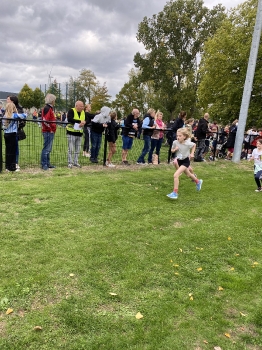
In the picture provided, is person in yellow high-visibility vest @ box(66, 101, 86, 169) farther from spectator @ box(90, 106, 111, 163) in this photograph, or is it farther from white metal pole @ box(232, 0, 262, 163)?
white metal pole @ box(232, 0, 262, 163)

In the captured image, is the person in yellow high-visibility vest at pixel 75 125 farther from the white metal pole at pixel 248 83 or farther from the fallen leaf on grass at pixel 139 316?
the white metal pole at pixel 248 83

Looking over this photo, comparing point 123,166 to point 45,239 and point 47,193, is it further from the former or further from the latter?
point 45,239

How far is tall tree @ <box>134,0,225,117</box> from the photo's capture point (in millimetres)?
34844

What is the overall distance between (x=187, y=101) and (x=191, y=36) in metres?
7.65

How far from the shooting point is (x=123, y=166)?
31.3ft

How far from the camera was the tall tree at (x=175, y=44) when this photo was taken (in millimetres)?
34844

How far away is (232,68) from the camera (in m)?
21.0

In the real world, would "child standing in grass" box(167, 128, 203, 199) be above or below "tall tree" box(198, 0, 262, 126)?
below

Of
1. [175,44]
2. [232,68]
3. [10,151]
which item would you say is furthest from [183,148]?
[175,44]

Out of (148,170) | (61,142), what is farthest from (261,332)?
(61,142)

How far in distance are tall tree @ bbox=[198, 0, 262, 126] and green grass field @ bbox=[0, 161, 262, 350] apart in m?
15.6

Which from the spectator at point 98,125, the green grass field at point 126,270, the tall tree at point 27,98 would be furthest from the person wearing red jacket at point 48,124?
the tall tree at point 27,98

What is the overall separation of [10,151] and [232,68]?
1815 centimetres

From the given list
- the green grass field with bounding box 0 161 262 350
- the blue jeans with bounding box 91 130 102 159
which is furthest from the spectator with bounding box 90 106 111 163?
the green grass field with bounding box 0 161 262 350
